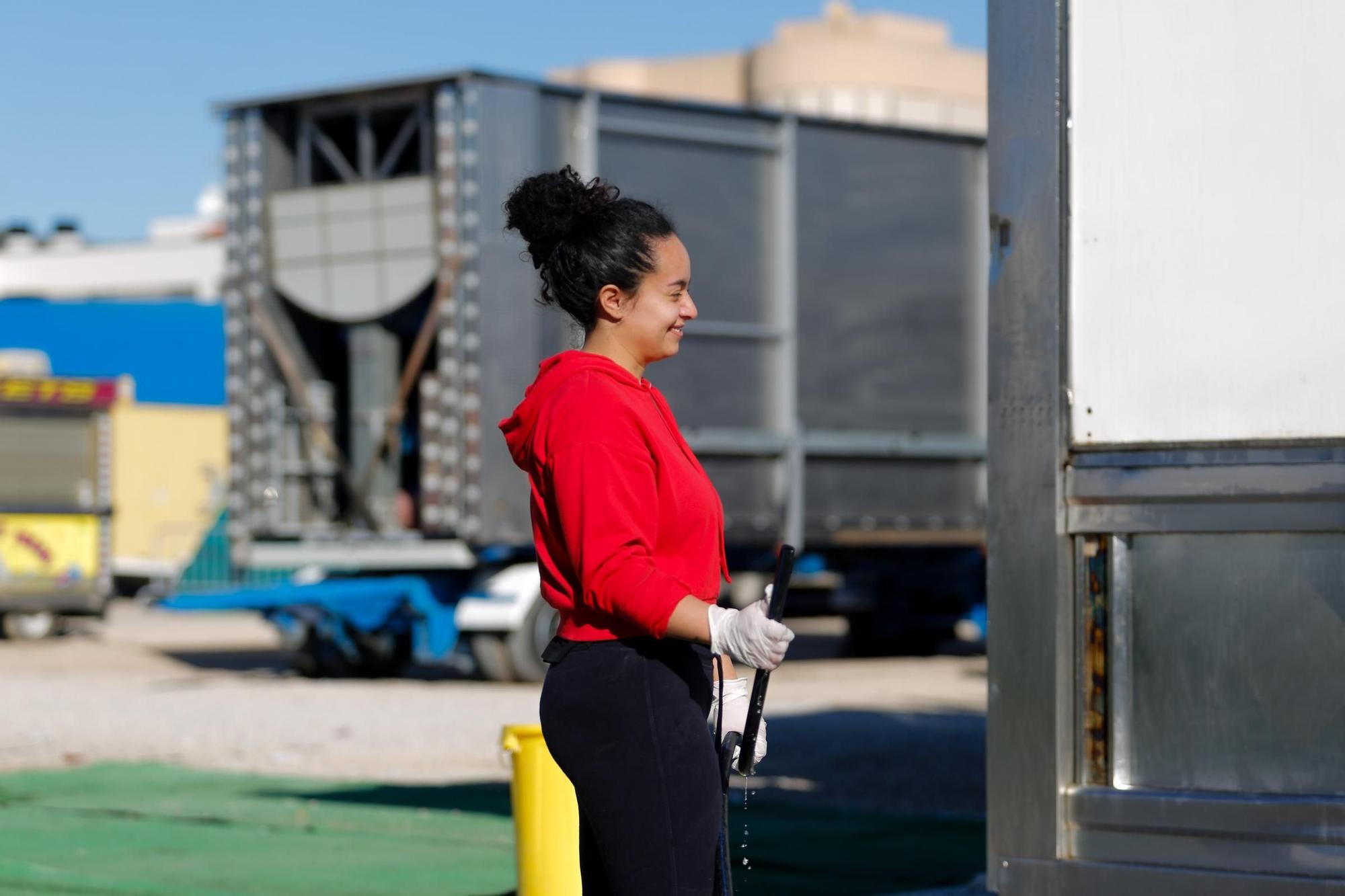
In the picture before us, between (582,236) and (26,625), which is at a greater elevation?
(582,236)

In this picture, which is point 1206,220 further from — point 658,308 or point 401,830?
point 401,830

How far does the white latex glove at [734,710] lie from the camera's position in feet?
11.2

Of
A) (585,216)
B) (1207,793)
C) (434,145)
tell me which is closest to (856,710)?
(434,145)

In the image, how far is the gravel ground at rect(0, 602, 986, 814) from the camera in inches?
406

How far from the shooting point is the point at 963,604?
1794cm

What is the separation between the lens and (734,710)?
3.47 m

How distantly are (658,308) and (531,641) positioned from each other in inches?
444

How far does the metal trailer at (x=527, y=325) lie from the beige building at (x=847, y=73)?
2297 inches

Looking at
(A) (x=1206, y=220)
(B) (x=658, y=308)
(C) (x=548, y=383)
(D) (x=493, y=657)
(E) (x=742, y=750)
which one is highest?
(A) (x=1206, y=220)

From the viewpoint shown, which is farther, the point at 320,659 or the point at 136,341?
the point at 136,341

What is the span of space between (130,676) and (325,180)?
4554mm

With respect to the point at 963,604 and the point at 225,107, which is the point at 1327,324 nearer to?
the point at 225,107

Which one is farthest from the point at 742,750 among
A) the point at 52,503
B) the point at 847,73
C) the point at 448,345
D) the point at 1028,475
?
the point at 847,73

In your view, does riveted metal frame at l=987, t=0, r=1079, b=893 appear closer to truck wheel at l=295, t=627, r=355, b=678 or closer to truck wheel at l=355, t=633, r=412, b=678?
truck wheel at l=355, t=633, r=412, b=678
